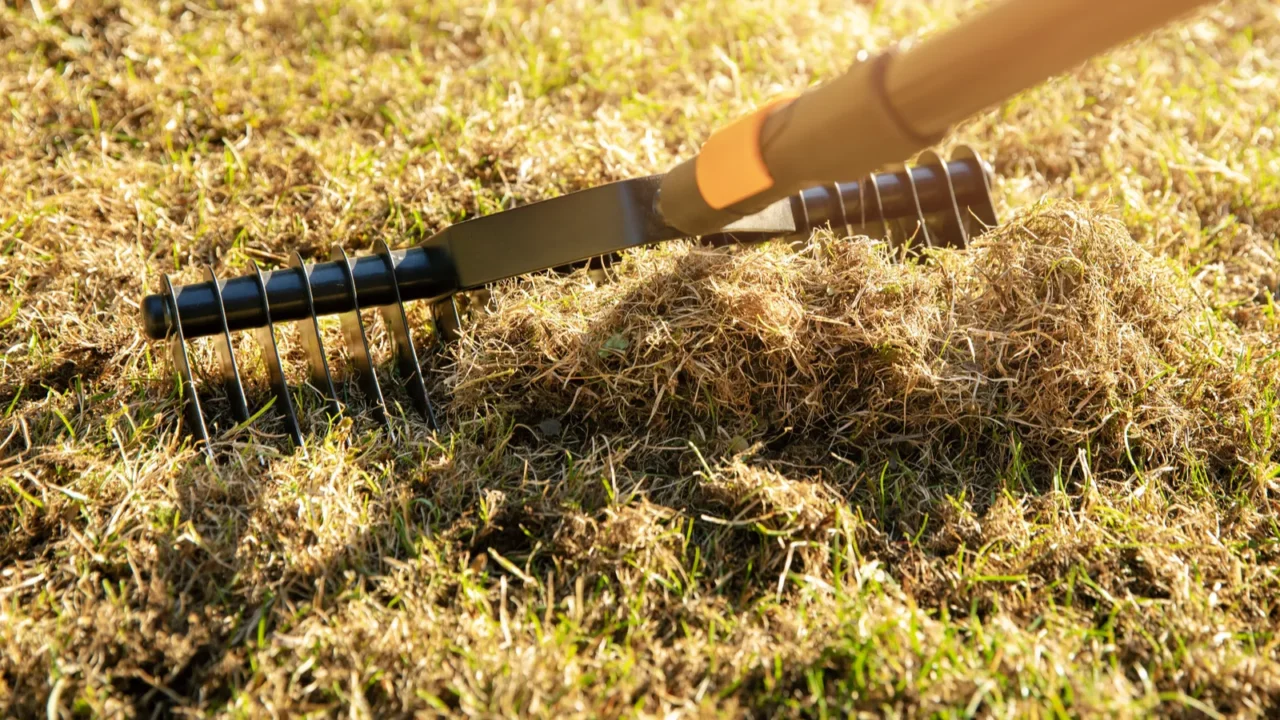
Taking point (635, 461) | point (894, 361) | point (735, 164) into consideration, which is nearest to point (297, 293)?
point (635, 461)

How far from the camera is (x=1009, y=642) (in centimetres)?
181

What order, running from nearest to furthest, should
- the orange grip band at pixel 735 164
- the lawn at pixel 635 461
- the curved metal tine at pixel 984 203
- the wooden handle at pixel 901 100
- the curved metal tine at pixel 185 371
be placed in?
the wooden handle at pixel 901 100 < the lawn at pixel 635 461 < the orange grip band at pixel 735 164 < the curved metal tine at pixel 185 371 < the curved metal tine at pixel 984 203

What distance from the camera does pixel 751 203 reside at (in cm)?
219

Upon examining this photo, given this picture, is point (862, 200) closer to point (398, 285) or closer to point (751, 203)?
point (751, 203)

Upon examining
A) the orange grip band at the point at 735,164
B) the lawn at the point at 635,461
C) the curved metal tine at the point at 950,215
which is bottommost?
the lawn at the point at 635,461

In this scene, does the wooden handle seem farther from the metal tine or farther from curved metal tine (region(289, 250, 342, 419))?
curved metal tine (region(289, 250, 342, 419))

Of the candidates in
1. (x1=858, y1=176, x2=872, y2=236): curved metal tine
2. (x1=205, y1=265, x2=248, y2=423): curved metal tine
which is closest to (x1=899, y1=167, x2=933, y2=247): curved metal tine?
(x1=858, y1=176, x2=872, y2=236): curved metal tine

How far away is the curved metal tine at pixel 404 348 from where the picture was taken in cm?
241

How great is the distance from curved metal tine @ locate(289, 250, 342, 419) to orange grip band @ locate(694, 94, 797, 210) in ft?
3.03

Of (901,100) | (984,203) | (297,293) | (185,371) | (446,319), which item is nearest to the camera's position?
(901,100)

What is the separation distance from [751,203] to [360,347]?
3.19ft

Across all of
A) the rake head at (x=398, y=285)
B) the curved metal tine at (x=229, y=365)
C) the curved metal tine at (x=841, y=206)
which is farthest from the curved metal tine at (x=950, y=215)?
the curved metal tine at (x=229, y=365)

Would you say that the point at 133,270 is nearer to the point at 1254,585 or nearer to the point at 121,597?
the point at 121,597

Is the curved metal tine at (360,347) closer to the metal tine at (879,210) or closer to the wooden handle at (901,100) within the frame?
the wooden handle at (901,100)
